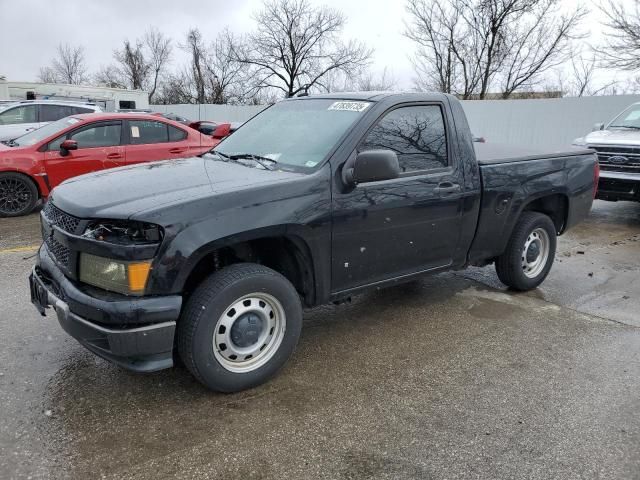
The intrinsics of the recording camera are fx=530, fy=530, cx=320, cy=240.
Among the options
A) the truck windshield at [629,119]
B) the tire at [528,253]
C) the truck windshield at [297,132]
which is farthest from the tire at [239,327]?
the truck windshield at [629,119]

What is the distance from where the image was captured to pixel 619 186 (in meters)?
8.37

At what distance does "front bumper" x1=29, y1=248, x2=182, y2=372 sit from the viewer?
109 inches

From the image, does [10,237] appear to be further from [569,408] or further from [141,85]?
[141,85]

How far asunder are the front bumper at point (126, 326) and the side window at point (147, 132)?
6.34 m

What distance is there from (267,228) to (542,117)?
54.4 ft

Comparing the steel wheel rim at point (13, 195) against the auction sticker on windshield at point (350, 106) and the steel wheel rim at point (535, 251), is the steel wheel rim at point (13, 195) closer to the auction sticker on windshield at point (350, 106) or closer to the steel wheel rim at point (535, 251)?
the auction sticker on windshield at point (350, 106)

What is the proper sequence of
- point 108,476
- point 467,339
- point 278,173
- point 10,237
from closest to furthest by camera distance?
1. point 108,476
2. point 278,173
3. point 467,339
4. point 10,237

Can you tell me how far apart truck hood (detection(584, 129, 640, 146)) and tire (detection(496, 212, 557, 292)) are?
13.7ft

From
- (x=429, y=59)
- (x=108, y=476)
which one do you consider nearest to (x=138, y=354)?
(x=108, y=476)

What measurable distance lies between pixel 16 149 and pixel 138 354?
22.3 feet

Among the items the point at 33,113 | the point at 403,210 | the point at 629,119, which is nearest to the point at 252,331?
the point at 403,210

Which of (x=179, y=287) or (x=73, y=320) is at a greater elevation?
(x=179, y=287)

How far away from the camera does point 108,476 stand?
2512mm

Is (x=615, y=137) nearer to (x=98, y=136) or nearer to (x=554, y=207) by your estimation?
(x=554, y=207)
